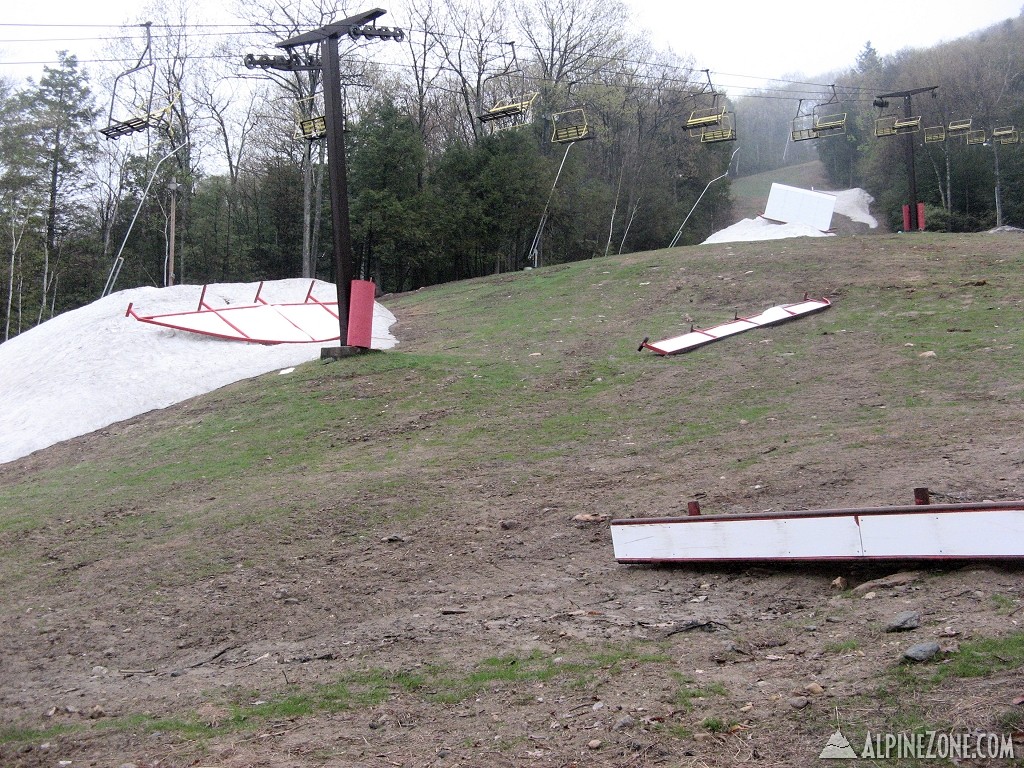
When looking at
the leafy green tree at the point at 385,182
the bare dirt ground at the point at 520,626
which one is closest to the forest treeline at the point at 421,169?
the leafy green tree at the point at 385,182

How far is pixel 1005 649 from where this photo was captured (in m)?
3.50

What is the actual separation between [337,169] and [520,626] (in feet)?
36.5

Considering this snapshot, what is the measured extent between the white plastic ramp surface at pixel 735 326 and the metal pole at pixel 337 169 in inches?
202

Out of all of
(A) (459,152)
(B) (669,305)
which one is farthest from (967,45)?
(B) (669,305)

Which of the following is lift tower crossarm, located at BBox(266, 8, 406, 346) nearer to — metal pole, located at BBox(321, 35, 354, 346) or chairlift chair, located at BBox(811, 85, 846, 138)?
metal pole, located at BBox(321, 35, 354, 346)

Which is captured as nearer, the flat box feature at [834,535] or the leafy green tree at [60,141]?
the flat box feature at [834,535]

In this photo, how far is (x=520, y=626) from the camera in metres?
5.11

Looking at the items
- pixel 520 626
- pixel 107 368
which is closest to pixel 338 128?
pixel 107 368

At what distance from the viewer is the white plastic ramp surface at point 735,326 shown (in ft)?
43.7

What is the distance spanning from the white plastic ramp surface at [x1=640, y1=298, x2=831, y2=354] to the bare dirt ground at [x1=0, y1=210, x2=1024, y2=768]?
422 cm

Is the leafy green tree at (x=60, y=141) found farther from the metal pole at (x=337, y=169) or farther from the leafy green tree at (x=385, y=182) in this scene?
the metal pole at (x=337, y=169)

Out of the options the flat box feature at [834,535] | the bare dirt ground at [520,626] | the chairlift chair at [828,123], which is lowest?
the bare dirt ground at [520,626]

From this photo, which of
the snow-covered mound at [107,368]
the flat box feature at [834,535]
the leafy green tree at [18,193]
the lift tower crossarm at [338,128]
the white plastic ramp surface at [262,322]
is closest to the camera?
the flat box feature at [834,535]

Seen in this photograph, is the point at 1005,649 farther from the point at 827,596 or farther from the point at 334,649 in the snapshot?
the point at 334,649
